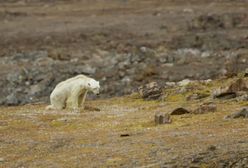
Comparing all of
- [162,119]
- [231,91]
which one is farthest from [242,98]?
[162,119]

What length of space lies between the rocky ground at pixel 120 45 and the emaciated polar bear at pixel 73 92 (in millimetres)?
14252

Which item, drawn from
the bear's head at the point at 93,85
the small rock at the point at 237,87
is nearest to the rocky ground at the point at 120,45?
the small rock at the point at 237,87

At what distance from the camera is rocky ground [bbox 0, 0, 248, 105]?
4819 centimetres

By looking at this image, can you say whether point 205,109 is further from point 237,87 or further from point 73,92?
point 73,92

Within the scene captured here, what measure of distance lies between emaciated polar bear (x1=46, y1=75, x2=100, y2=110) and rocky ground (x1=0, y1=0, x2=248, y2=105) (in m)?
14.3

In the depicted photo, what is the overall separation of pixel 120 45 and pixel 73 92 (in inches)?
1140

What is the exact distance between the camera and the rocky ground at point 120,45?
48.2 meters

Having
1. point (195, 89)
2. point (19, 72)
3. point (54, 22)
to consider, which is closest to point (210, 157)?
point (195, 89)

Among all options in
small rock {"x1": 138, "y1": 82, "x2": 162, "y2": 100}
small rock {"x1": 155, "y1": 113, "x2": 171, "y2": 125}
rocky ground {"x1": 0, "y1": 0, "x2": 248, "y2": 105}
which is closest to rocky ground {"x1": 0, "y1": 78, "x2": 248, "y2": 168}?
small rock {"x1": 155, "y1": 113, "x2": 171, "y2": 125}

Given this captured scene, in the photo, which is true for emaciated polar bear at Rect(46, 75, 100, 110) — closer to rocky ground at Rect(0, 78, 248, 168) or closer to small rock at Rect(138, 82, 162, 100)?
rocky ground at Rect(0, 78, 248, 168)

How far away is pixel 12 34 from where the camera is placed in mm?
65438

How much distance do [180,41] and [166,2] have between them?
26.3 metres

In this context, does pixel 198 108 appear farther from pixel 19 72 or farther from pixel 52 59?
pixel 52 59

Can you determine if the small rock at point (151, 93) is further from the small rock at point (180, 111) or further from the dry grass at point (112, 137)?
the small rock at point (180, 111)
